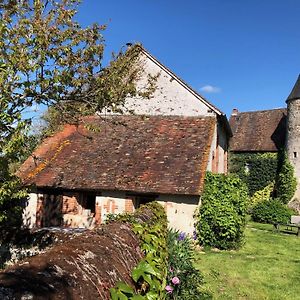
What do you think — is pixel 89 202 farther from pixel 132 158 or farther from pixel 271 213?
pixel 271 213

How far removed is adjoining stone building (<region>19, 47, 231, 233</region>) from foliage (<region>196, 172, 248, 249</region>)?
68 cm

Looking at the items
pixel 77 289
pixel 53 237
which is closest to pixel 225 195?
pixel 53 237

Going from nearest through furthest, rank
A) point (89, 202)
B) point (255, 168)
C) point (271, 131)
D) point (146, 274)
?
point (146, 274) → point (89, 202) → point (255, 168) → point (271, 131)

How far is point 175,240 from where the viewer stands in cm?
758

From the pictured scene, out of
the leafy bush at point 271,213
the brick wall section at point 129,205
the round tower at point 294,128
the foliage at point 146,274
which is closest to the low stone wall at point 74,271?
the foliage at point 146,274

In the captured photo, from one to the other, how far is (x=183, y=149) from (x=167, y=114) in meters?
3.29

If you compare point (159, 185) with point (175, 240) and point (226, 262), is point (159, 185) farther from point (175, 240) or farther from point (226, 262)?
point (175, 240)

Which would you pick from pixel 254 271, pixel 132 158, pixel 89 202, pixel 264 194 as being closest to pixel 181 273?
pixel 254 271

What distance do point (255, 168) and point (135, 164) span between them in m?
20.2

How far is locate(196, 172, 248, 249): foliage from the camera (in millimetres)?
14656

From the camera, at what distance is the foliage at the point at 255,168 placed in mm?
32688

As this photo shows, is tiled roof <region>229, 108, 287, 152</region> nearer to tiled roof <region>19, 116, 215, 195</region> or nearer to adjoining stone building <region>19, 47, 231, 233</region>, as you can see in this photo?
adjoining stone building <region>19, 47, 231, 233</region>

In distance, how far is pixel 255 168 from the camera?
3338 cm

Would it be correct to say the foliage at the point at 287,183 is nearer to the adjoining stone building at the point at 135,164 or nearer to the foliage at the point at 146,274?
the adjoining stone building at the point at 135,164
